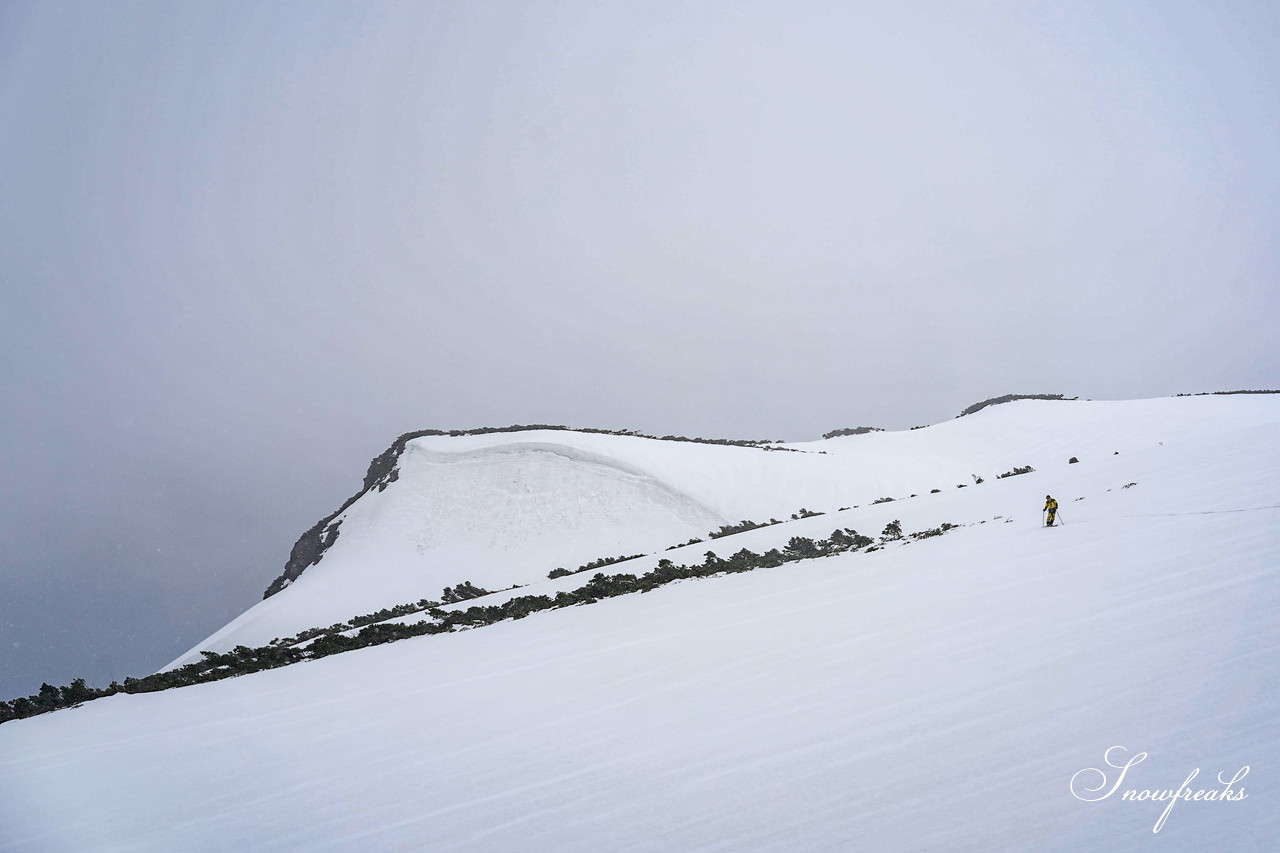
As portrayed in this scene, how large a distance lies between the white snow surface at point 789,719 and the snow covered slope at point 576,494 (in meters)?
8.00

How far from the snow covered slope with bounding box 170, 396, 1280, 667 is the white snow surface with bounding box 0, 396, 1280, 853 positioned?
315 inches

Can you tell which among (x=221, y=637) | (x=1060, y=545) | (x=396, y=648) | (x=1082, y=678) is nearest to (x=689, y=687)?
(x=1082, y=678)

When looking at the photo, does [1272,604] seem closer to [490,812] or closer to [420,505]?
[490,812]

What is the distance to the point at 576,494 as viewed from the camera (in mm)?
19125

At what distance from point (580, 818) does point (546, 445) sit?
1844cm

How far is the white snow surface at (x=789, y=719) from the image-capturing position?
7.49ft

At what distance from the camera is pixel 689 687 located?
3971mm
